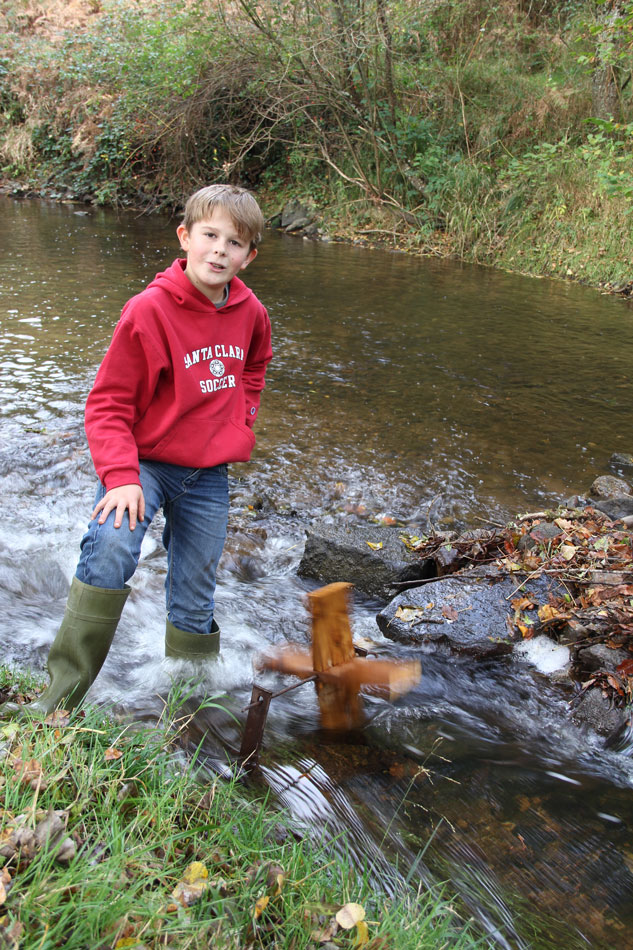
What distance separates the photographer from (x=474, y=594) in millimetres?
3783

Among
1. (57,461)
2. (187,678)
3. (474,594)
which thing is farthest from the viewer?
(57,461)

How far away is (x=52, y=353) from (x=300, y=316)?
302 centimetres

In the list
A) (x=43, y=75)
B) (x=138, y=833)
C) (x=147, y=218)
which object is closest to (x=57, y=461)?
(x=138, y=833)

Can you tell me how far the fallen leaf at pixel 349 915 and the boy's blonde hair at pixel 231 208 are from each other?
210 cm

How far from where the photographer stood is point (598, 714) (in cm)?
316

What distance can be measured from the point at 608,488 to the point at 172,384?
10.8ft

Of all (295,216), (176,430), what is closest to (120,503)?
(176,430)

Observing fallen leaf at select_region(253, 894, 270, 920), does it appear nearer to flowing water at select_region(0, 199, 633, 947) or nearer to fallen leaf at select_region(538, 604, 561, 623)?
flowing water at select_region(0, 199, 633, 947)

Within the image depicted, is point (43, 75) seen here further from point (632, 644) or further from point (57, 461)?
point (632, 644)

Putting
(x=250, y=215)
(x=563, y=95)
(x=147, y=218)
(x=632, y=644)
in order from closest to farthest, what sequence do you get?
(x=250, y=215)
(x=632, y=644)
(x=563, y=95)
(x=147, y=218)

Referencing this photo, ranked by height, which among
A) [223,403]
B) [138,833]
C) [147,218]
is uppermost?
[223,403]

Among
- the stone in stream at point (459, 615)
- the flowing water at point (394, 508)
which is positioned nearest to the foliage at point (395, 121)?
the flowing water at point (394, 508)

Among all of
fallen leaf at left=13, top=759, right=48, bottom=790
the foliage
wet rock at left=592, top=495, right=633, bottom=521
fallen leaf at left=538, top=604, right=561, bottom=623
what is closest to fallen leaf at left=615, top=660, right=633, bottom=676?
fallen leaf at left=538, top=604, right=561, bottom=623

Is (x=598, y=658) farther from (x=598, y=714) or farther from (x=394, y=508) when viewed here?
(x=394, y=508)
